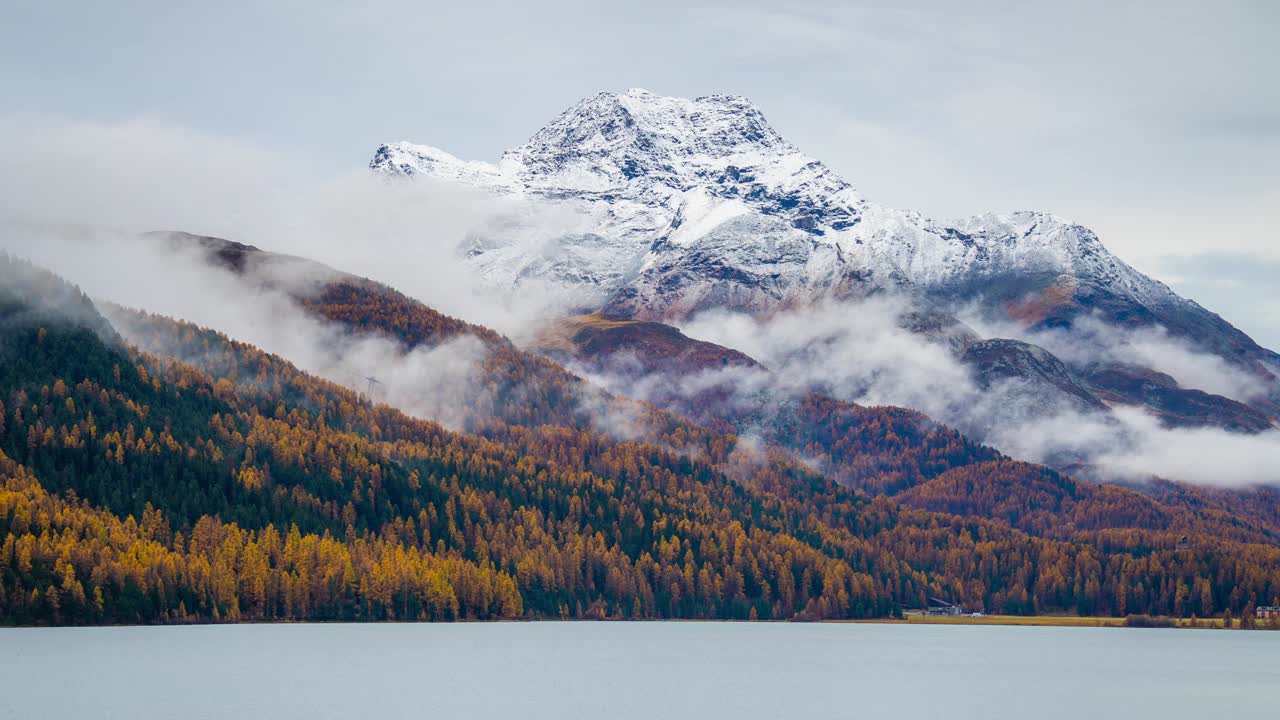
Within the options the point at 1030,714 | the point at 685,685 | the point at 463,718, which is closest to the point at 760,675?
the point at 685,685

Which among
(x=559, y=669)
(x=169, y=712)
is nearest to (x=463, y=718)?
(x=169, y=712)

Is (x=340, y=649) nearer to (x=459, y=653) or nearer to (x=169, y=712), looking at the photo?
(x=459, y=653)

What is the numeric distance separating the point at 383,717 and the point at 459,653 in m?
66.5

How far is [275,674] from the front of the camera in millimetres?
160125

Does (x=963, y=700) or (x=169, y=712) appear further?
(x=963, y=700)

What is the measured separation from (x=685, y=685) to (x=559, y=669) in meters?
20.7

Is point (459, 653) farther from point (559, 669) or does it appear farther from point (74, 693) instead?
point (74, 693)

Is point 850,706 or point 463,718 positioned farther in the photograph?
point 850,706

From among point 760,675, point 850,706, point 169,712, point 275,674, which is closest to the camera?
point 169,712

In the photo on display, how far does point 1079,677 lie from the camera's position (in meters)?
188

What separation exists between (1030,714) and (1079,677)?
46415 millimetres

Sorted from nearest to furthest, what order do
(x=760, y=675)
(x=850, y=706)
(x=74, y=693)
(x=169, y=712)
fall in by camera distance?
(x=169, y=712)
(x=74, y=693)
(x=850, y=706)
(x=760, y=675)

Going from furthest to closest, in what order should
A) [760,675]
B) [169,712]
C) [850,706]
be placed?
[760,675] → [850,706] → [169,712]

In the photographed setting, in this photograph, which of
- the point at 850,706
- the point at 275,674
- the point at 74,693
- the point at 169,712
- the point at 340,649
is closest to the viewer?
the point at 169,712
